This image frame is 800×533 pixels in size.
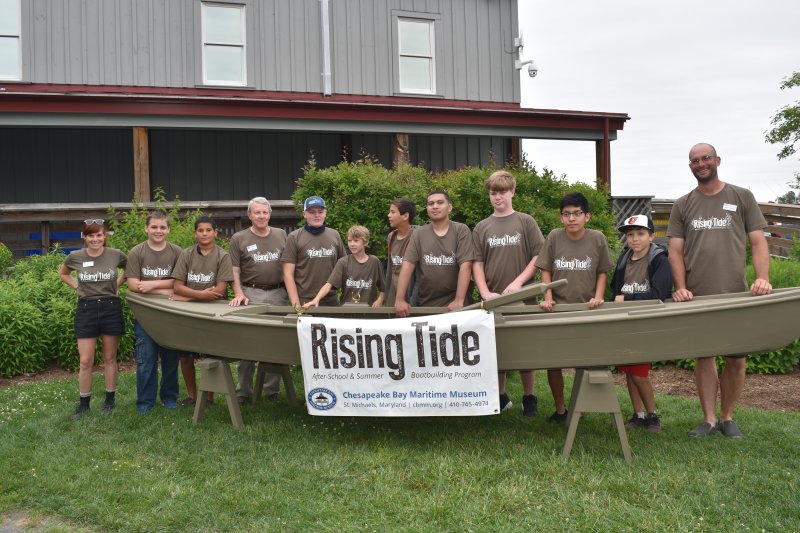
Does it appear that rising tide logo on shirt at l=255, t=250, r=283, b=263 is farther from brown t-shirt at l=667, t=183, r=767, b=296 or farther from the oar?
brown t-shirt at l=667, t=183, r=767, b=296

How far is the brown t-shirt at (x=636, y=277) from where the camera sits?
213 inches

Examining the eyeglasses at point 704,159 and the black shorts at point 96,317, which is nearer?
the eyeglasses at point 704,159

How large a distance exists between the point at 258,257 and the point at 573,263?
270cm

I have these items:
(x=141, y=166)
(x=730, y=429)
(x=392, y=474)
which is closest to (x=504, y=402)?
(x=730, y=429)

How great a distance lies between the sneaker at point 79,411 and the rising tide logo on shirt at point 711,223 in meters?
5.07

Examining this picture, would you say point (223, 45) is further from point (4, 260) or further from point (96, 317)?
point (96, 317)

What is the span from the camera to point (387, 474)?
14.8ft

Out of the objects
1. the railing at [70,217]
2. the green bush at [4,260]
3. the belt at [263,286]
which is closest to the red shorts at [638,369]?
the belt at [263,286]

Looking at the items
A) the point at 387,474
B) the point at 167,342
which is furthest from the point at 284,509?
the point at 167,342

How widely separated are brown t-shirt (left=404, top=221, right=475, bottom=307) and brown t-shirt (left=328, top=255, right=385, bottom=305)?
28.4 inches

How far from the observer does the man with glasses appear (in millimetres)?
5066

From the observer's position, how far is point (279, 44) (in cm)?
1527

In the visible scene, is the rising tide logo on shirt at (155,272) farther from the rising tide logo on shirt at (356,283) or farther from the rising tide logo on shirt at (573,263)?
the rising tide logo on shirt at (573,263)

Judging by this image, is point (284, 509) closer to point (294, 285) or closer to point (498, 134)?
point (294, 285)
